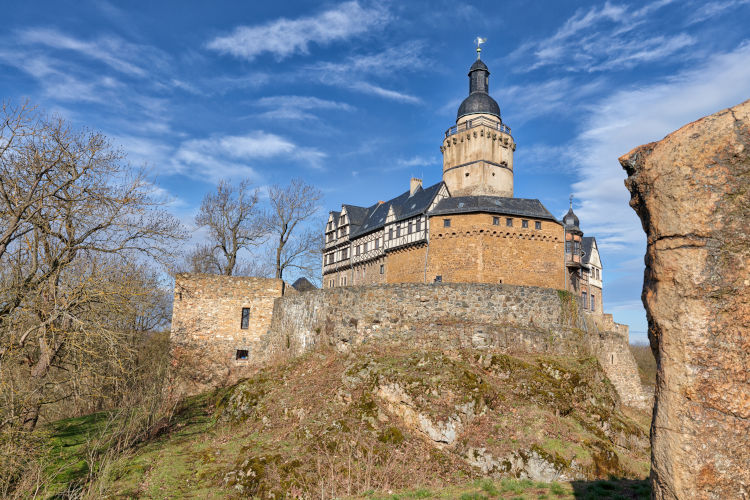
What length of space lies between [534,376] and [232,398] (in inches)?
446

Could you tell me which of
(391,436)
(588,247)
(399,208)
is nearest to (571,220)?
(588,247)

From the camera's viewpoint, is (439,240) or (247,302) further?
(439,240)

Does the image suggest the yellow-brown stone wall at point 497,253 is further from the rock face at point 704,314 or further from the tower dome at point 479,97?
the rock face at point 704,314

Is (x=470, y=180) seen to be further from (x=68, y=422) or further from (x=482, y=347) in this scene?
(x=68, y=422)

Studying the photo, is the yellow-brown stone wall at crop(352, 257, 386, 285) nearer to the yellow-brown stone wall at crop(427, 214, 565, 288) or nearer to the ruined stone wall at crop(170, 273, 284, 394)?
the yellow-brown stone wall at crop(427, 214, 565, 288)

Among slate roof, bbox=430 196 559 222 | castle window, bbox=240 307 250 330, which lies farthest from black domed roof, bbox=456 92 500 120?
castle window, bbox=240 307 250 330

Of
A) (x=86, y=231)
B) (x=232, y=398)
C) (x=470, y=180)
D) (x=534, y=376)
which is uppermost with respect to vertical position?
(x=470, y=180)

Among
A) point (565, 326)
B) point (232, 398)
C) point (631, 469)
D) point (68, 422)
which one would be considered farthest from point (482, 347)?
point (68, 422)

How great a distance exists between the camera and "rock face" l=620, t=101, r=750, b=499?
3.84 m

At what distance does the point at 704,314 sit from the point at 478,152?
35.3 meters

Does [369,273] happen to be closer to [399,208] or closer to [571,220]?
[399,208]

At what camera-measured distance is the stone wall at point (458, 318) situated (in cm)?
1834

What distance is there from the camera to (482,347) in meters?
18.0

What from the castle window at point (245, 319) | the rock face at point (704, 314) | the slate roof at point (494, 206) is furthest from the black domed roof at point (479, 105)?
the rock face at point (704, 314)
